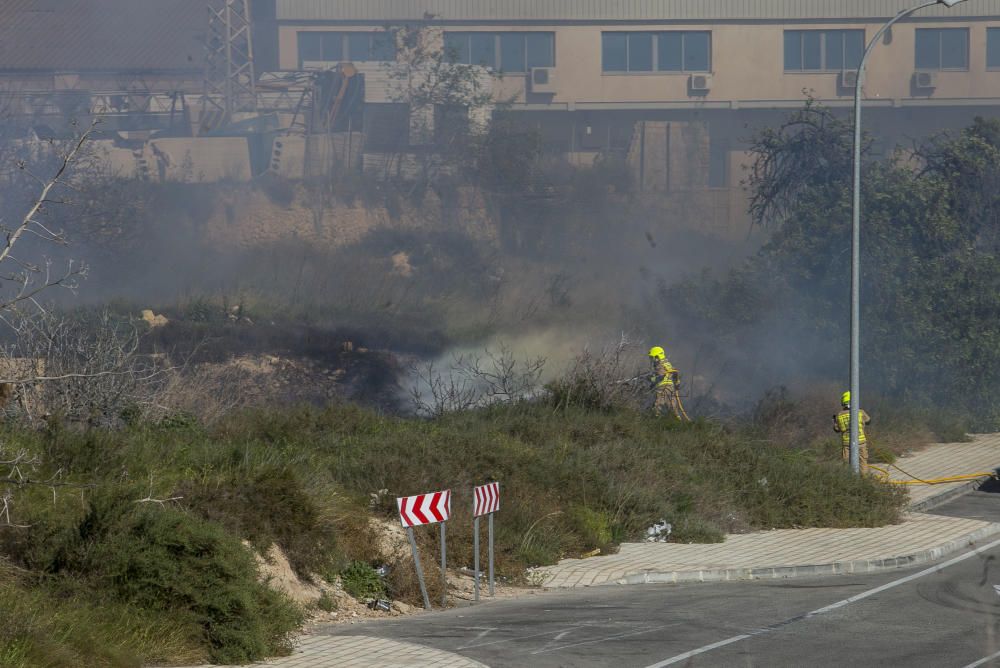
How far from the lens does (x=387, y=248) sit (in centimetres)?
4612

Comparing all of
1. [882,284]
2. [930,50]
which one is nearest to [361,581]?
[882,284]

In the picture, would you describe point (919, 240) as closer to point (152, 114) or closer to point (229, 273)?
point (229, 273)

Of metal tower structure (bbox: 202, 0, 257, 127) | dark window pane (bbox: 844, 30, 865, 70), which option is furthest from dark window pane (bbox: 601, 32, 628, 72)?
metal tower structure (bbox: 202, 0, 257, 127)

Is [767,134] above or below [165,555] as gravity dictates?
above

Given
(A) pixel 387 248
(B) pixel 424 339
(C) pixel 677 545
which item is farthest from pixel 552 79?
(C) pixel 677 545

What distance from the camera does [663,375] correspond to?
77.8ft

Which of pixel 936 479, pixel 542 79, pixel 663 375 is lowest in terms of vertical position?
pixel 936 479

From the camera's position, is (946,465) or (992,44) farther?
(992,44)

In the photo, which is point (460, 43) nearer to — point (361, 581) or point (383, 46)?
point (383, 46)

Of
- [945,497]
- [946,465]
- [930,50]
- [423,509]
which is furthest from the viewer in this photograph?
[930,50]

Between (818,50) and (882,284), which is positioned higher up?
(818,50)

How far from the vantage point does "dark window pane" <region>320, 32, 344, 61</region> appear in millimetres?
51469

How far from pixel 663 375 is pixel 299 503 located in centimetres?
1245

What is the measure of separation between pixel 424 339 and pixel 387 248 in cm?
1162
